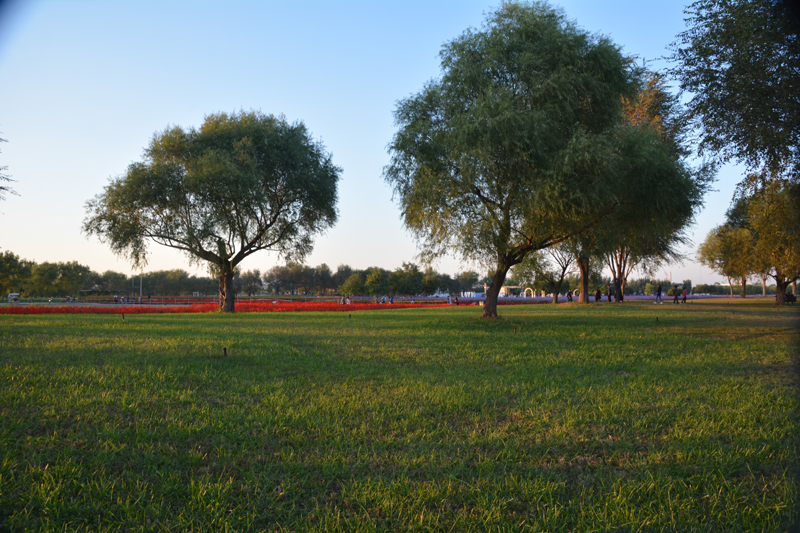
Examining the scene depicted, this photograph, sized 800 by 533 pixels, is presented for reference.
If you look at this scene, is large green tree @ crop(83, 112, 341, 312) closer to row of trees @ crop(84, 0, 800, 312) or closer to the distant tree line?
the distant tree line

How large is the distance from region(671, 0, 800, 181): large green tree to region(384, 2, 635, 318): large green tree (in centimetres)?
267

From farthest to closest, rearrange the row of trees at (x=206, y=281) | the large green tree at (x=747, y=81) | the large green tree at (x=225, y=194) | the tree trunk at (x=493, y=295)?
the row of trees at (x=206, y=281) < the large green tree at (x=225, y=194) < the tree trunk at (x=493, y=295) < the large green tree at (x=747, y=81)

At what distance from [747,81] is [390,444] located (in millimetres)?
12029

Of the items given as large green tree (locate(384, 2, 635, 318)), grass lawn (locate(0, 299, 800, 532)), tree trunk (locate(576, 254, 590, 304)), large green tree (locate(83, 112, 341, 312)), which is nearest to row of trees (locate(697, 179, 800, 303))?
large green tree (locate(384, 2, 635, 318))

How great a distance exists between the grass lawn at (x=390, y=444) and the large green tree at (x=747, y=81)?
5.50 m

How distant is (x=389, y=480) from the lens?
3707 mm

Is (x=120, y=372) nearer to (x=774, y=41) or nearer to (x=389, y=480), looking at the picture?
(x=389, y=480)

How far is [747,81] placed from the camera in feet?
34.6

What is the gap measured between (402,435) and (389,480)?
43.0 inches

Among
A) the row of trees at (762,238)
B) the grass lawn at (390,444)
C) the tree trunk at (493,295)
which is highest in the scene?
the row of trees at (762,238)

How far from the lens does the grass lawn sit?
3213mm

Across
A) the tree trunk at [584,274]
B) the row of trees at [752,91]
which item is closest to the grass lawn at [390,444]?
the row of trees at [752,91]

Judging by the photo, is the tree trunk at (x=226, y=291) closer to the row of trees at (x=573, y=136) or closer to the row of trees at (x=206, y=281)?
the row of trees at (x=573, y=136)

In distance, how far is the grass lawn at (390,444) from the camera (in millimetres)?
3213
